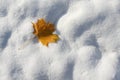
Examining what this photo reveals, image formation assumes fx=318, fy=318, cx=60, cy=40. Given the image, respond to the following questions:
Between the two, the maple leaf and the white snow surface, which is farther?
the maple leaf

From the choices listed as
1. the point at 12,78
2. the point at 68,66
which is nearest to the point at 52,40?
the point at 68,66

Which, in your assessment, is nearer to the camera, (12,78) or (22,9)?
(12,78)

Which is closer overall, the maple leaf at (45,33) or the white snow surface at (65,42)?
the white snow surface at (65,42)

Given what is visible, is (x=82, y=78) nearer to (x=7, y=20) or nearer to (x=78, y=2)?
(x=78, y=2)
